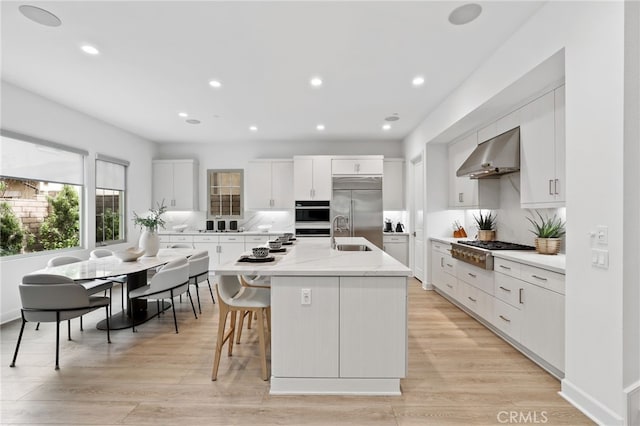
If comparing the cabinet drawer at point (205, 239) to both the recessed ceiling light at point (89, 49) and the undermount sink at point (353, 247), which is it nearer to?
the undermount sink at point (353, 247)

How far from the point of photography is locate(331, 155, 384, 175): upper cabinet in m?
6.16

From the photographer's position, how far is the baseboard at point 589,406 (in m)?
1.73

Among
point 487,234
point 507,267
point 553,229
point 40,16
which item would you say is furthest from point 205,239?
point 553,229

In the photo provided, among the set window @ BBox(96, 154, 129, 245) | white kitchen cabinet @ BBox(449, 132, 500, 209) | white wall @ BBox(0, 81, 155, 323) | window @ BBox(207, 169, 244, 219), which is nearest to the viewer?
white wall @ BBox(0, 81, 155, 323)

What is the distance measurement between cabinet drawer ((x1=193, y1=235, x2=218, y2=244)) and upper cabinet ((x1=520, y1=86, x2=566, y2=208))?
5.35m

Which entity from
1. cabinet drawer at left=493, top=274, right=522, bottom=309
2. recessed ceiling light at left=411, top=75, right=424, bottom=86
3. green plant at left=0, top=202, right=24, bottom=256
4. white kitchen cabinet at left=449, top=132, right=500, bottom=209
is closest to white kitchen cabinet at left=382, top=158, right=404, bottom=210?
white kitchen cabinet at left=449, top=132, right=500, bottom=209

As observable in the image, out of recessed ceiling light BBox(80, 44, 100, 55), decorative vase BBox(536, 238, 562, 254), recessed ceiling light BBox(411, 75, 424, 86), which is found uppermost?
recessed ceiling light BBox(411, 75, 424, 86)

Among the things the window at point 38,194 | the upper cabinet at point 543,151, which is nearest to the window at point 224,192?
the window at point 38,194

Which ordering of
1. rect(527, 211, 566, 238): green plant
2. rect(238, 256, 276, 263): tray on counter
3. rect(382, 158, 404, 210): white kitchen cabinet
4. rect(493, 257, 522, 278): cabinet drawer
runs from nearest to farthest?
rect(238, 256, 276, 263): tray on counter
rect(493, 257, 522, 278): cabinet drawer
rect(527, 211, 566, 238): green plant
rect(382, 158, 404, 210): white kitchen cabinet

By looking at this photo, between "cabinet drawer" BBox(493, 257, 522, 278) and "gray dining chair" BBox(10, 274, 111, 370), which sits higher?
"cabinet drawer" BBox(493, 257, 522, 278)

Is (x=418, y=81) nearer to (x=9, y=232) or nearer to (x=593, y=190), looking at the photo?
(x=593, y=190)

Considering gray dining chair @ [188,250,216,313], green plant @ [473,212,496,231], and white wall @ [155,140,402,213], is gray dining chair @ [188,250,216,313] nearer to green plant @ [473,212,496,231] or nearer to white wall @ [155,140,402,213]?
white wall @ [155,140,402,213]

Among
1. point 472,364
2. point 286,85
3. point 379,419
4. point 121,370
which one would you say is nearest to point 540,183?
point 472,364

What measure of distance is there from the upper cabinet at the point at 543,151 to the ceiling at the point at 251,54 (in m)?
0.72
